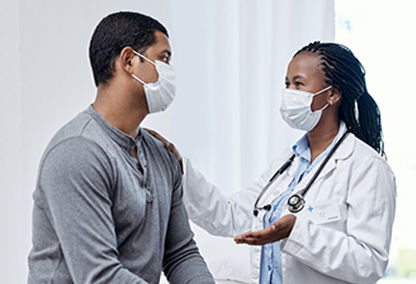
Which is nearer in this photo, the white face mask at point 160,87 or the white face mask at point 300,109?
the white face mask at point 160,87

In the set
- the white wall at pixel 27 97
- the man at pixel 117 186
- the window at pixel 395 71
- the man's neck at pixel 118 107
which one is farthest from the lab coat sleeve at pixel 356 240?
the white wall at pixel 27 97

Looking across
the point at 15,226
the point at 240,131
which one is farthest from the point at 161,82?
the point at 15,226

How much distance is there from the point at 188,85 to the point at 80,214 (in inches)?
54.4

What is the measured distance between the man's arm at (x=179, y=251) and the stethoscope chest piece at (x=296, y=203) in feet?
1.24

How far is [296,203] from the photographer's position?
1.71 meters

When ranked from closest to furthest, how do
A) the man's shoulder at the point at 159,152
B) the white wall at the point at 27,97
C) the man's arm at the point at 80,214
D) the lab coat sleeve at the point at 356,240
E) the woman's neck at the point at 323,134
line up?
the man's arm at the point at 80,214 < the man's shoulder at the point at 159,152 < the lab coat sleeve at the point at 356,240 < the woman's neck at the point at 323,134 < the white wall at the point at 27,97

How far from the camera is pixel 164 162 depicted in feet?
4.63

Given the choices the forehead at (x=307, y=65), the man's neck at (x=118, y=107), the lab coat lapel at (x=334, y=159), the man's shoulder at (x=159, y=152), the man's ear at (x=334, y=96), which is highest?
the forehead at (x=307, y=65)

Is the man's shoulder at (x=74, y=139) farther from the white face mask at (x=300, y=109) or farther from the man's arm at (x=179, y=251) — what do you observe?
the white face mask at (x=300, y=109)

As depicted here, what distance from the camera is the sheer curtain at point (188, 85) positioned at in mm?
2273

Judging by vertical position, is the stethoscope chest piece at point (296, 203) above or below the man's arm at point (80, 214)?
below

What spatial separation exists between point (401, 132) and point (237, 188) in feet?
2.28

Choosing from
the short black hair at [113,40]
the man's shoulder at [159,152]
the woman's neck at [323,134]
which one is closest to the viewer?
the short black hair at [113,40]

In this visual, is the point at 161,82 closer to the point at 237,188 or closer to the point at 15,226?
the point at 237,188
